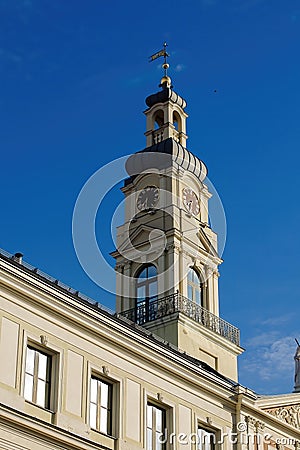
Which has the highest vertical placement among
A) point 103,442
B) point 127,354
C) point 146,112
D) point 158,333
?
point 146,112

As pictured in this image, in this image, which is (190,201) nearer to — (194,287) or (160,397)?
(194,287)

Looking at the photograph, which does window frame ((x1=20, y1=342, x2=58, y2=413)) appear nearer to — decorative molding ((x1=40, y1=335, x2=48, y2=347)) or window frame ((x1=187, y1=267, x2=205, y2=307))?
decorative molding ((x1=40, y1=335, x2=48, y2=347))

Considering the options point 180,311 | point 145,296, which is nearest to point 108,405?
point 180,311

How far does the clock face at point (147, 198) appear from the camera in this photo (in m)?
58.1

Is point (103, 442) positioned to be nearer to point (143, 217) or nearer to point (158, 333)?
point (158, 333)

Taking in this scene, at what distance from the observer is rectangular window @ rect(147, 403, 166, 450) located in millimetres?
36188

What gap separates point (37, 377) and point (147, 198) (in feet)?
90.7

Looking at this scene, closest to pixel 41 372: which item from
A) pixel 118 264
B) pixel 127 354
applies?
pixel 127 354

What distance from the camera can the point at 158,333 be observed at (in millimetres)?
51812

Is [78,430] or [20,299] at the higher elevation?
[20,299]

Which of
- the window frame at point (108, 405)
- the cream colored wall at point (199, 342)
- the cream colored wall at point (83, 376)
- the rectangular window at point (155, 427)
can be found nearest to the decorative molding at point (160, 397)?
the cream colored wall at point (83, 376)

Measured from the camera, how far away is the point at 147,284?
55625mm

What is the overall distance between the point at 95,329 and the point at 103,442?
12.6 ft

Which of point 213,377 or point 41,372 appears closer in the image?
point 41,372
